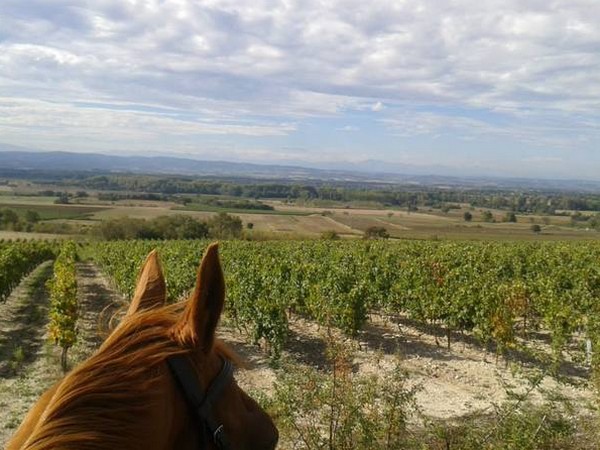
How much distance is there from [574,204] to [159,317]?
14282cm

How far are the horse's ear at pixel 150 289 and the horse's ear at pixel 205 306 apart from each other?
0.25 m

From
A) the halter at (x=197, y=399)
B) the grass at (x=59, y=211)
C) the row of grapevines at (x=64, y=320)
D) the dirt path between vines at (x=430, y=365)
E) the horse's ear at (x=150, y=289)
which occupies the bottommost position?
the grass at (x=59, y=211)

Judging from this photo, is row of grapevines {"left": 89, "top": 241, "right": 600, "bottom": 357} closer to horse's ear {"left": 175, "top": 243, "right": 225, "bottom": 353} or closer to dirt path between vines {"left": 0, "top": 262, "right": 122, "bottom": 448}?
dirt path between vines {"left": 0, "top": 262, "right": 122, "bottom": 448}

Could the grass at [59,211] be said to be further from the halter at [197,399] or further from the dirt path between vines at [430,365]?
the halter at [197,399]

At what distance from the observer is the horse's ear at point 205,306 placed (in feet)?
4.75

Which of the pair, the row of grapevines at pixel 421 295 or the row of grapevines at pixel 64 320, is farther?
the row of grapevines at pixel 421 295

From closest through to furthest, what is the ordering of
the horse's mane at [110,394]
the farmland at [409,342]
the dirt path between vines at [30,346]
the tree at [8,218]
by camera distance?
the horse's mane at [110,394] → the farmland at [409,342] → the dirt path between vines at [30,346] → the tree at [8,218]

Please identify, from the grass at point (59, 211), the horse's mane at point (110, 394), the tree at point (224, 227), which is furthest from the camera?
the grass at point (59, 211)

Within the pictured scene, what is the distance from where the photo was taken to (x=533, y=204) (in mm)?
129000

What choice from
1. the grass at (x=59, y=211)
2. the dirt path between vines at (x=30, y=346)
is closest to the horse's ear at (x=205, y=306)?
the dirt path between vines at (x=30, y=346)

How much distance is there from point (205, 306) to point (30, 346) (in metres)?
15.0

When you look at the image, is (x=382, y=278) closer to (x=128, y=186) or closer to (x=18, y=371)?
(x=18, y=371)

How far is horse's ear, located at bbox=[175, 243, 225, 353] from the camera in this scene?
145cm

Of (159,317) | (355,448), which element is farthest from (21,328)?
(159,317)
